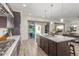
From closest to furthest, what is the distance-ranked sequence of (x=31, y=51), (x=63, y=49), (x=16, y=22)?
(x=63, y=49) < (x=31, y=51) < (x=16, y=22)

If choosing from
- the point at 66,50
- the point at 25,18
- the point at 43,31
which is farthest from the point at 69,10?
the point at 25,18

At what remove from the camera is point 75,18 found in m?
2.99

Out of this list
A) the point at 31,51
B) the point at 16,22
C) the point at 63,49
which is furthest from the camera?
the point at 16,22

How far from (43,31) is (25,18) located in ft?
12.7

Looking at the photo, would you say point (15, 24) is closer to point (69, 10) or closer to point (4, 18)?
point (4, 18)

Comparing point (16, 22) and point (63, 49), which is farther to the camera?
point (16, 22)

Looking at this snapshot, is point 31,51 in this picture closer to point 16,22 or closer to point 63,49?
point 63,49

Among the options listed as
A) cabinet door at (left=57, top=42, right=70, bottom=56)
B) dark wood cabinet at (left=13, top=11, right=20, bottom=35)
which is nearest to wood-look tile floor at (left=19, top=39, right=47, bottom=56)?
cabinet door at (left=57, top=42, right=70, bottom=56)

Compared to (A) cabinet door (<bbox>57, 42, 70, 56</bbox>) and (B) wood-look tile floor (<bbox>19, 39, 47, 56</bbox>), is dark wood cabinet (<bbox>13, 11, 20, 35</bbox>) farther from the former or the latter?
(A) cabinet door (<bbox>57, 42, 70, 56</bbox>)

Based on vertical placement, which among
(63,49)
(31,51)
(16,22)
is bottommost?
(31,51)

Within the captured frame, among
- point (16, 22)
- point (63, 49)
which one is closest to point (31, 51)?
point (63, 49)

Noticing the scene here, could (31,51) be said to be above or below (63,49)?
below

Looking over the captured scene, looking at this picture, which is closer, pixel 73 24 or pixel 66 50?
pixel 66 50

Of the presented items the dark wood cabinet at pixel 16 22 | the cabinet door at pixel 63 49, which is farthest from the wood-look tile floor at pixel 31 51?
the dark wood cabinet at pixel 16 22
